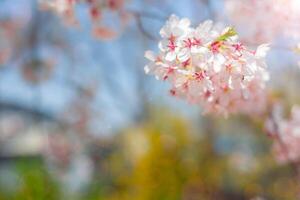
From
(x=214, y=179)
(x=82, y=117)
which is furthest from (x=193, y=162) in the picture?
(x=82, y=117)

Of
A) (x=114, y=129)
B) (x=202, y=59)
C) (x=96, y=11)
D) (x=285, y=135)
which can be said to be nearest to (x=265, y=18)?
(x=285, y=135)

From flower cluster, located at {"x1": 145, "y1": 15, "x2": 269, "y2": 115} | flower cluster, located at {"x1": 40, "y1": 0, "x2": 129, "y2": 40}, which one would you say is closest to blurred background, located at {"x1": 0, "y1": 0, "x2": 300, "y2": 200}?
flower cluster, located at {"x1": 40, "y1": 0, "x2": 129, "y2": 40}

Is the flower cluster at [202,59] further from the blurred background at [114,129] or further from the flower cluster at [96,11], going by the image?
the blurred background at [114,129]

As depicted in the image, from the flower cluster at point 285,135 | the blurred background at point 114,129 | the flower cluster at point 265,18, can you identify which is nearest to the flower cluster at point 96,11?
the flower cluster at point 265,18

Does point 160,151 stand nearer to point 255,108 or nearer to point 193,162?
point 193,162

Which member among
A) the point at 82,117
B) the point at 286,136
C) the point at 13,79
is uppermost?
the point at 13,79

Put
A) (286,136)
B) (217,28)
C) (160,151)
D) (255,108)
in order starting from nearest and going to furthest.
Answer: (217,28) → (286,136) → (255,108) → (160,151)

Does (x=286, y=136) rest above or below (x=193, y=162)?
below

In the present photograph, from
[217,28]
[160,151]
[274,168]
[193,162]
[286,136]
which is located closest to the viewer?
[217,28]
